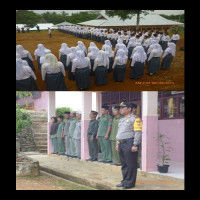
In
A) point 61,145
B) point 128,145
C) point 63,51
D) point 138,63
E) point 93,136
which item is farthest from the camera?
point 61,145

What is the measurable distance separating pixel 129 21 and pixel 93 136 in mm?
2732

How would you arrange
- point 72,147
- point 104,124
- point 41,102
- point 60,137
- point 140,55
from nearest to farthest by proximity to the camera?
point 140,55 < point 104,124 < point 72,147 < point 60,137 < point 41,102

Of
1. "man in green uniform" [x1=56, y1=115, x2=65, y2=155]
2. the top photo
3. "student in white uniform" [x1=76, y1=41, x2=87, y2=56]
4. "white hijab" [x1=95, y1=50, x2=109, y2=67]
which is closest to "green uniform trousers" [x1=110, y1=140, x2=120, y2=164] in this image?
the top photo

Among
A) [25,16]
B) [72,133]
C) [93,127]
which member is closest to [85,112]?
→ [93,127]

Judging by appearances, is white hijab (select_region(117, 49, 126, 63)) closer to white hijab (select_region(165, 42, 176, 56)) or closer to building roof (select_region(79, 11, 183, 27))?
building roof (select_region(79, 11, 183, 27))

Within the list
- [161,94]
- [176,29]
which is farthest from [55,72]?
[161,94]

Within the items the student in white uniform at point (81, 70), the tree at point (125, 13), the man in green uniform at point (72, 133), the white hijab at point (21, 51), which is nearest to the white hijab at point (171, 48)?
the tree at point (125, 13)

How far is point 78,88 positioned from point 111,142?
1.47 meters

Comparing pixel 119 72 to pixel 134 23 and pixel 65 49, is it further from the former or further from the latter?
pixel 65 49

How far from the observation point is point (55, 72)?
8.05 m

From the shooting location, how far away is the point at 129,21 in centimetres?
819

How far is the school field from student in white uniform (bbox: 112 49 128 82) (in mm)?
83

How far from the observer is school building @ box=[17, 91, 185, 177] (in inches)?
312

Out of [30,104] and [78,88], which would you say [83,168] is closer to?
[78,88]
